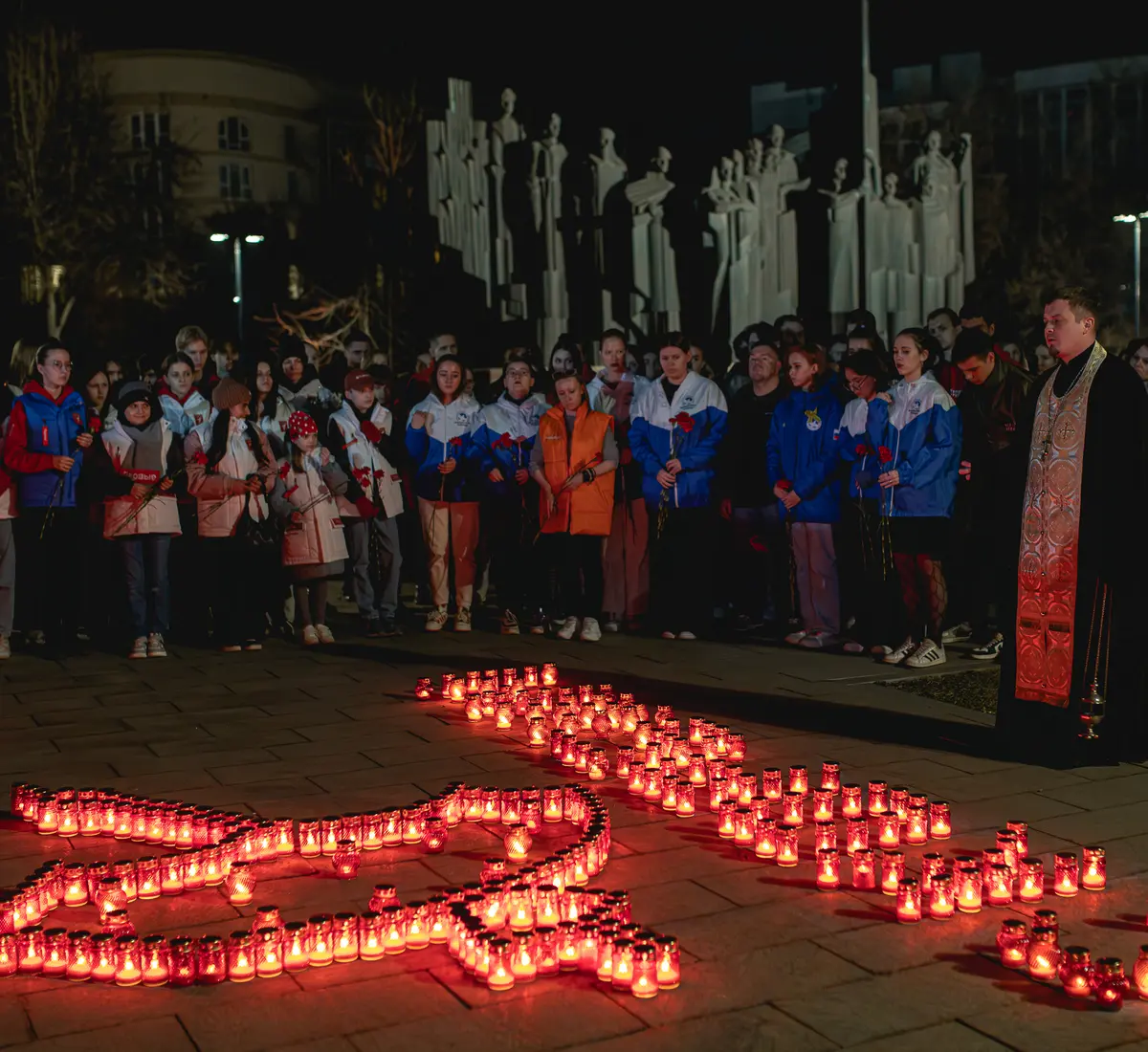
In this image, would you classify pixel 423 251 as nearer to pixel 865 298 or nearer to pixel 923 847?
pixel 865 298

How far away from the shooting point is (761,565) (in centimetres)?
1100

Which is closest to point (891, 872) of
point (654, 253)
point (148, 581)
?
point (148, 581)

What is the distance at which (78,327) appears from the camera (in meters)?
37.1

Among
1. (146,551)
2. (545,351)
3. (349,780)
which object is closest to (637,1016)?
(349,780)

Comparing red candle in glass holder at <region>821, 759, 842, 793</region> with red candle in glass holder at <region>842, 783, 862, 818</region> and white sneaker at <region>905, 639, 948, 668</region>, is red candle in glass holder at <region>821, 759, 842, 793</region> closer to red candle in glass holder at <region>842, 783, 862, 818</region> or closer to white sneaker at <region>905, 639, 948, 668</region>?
red candle in glass holder at <region>842, 783, 862, 818</region>

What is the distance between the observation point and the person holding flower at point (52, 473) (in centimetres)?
1021

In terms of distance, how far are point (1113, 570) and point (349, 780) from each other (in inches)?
140

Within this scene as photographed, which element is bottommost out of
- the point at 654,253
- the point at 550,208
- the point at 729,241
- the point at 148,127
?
the point at 654,253

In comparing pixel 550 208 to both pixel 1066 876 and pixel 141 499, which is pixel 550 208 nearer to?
pixel 141 499

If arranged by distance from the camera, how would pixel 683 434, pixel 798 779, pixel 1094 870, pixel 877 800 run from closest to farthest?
pixel 1094 870 < pixel 877 800 < pixel 798 779 < pixel 683 434

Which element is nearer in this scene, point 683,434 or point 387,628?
point 683,434

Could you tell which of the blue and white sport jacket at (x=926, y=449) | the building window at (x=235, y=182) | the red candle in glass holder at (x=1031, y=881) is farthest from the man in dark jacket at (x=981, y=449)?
the building window at (x=235, y=182)

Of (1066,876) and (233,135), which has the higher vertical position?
(233,135)

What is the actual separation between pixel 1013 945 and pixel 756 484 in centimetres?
665
